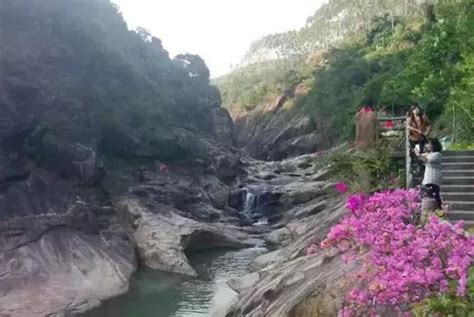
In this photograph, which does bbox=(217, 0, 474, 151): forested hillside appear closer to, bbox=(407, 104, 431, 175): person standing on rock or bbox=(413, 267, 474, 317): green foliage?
bbox=(407, 104, 431, 175): person standing on rock

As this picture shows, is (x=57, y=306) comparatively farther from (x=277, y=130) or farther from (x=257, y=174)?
(x=277, y=130)

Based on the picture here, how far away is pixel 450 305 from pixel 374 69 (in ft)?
151

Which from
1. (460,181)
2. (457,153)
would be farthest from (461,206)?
(457,153)

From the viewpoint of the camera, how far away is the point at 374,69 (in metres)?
48.8

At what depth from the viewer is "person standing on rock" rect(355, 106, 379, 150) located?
41.2 ft

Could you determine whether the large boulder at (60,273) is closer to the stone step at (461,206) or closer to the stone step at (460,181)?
the stone step at (460,181)

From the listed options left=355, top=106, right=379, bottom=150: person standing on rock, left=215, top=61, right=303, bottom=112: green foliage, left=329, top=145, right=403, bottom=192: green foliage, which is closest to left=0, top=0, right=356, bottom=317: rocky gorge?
left=329, top=145, right=403, bottom=192: green foliage

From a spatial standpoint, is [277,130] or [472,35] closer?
[472,35]

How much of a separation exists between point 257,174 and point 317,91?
64.1 ft

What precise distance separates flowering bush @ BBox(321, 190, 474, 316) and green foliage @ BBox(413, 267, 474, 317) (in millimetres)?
67

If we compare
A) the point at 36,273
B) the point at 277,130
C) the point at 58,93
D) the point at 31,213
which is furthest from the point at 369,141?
the point at 277,130

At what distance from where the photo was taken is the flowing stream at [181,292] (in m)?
15.6

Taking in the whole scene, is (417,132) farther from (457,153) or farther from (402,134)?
(402,134)

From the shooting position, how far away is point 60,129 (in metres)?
22.4
